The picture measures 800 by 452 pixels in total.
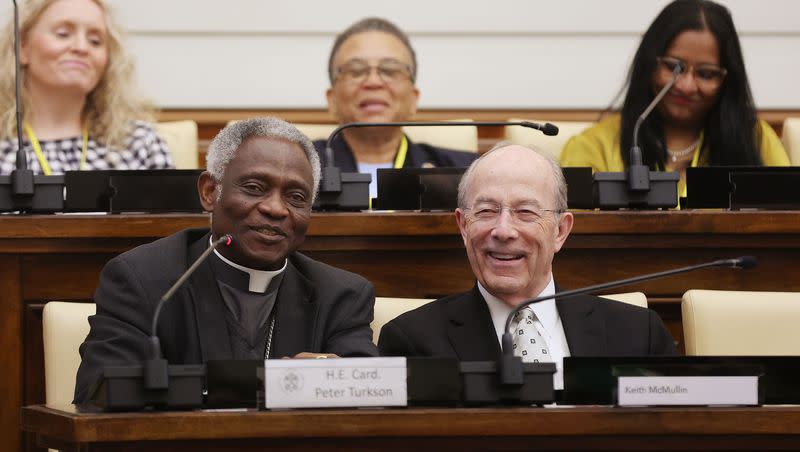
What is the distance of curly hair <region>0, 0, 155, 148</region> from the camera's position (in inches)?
145

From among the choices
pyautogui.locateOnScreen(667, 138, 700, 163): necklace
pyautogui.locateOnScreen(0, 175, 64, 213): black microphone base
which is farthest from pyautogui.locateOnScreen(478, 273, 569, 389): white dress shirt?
pyautogui.locateOnScreen(667, 138, 700, 163): necklace

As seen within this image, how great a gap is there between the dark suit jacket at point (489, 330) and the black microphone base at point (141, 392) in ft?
2.17

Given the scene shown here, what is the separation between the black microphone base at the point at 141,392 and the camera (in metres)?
1.81

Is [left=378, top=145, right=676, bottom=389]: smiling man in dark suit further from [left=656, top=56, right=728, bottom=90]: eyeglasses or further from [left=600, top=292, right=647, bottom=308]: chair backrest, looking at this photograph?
[left=656, top=56, right=728, bottom=90]: eyeglasses

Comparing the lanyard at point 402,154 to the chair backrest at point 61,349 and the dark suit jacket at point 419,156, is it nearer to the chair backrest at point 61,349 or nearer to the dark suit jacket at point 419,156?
the dark suit jacket at point 419,156

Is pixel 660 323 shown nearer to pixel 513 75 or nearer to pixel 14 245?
pixel 14 245

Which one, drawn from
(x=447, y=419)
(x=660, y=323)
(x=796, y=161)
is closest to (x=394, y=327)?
(x=660, y=323)

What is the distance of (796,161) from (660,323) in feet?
4.55

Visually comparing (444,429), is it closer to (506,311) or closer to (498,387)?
(498,387)

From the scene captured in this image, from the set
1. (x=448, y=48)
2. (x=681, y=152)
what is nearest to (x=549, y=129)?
(x=681, y=152)

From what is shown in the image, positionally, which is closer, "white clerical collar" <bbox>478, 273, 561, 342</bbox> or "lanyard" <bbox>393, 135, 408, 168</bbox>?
"white clerical collar" <bbox>478, 273, 561, 342</bbox>

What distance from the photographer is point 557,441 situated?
1.80 m

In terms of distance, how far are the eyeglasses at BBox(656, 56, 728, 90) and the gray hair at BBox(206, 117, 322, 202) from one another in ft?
4.27

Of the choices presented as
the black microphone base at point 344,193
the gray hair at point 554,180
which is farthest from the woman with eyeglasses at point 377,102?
the gray hair at point 554,180
